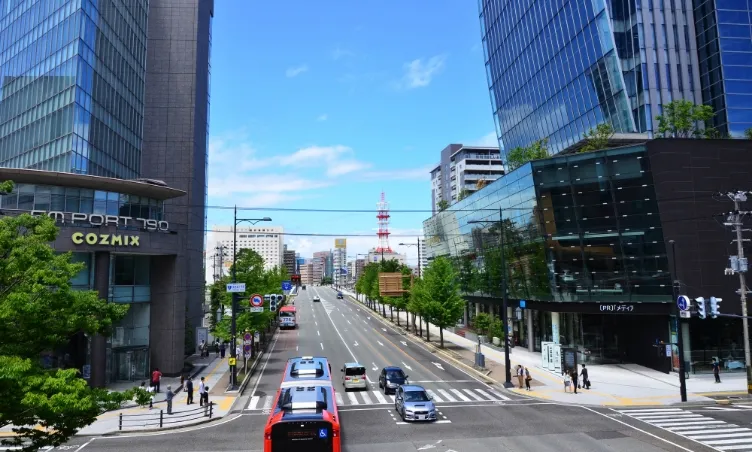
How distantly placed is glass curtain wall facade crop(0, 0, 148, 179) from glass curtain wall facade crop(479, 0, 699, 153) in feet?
174

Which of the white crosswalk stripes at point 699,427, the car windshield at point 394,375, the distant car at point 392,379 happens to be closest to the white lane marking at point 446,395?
the distant car at point 392,379

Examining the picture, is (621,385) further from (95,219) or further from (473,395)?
(95,219)

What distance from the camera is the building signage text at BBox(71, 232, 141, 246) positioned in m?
34.8

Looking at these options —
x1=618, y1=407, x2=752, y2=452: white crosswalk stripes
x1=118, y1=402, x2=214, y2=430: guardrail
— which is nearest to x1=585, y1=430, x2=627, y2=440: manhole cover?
x1=618, y1=407, x2=752, y2=452: white crosswalk stripes

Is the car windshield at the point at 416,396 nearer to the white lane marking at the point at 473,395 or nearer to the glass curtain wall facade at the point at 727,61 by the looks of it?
the white lane marking at the point at 473,395

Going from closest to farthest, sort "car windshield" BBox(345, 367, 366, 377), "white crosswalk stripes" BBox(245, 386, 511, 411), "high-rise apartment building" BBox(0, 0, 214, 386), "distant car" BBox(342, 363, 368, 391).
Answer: "white crosswalk stripes" BBox(245, 386, 511, 411)
"distant car" BBox(342, 363, 368, 391)
"car windshield" BBox(345, 367, 366, 377)
"high-rise apartment building" BBox(0, 0, 214, 386)

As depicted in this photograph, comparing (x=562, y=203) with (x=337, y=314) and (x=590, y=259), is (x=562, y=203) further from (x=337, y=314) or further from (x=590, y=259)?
(x=337, y=314)

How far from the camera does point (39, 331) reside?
1307 cm

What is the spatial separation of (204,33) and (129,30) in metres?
8.70

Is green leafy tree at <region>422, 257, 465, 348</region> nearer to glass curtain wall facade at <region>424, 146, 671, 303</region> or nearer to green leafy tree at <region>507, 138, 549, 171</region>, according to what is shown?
glass curtain wall facade at <region>424, 146, 671, 303</region>

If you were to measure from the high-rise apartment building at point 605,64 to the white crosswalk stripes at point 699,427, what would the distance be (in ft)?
136

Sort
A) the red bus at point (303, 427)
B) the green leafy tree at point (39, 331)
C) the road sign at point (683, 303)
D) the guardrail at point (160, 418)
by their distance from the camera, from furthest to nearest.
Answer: the road sign at point (683, 303)
the guardrail at point (160, 418)
the red bus at point (303, 427)
the green leafy tree at point (39, 331)

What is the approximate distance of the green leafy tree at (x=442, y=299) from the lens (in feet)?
184

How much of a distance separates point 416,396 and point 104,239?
23.3m
